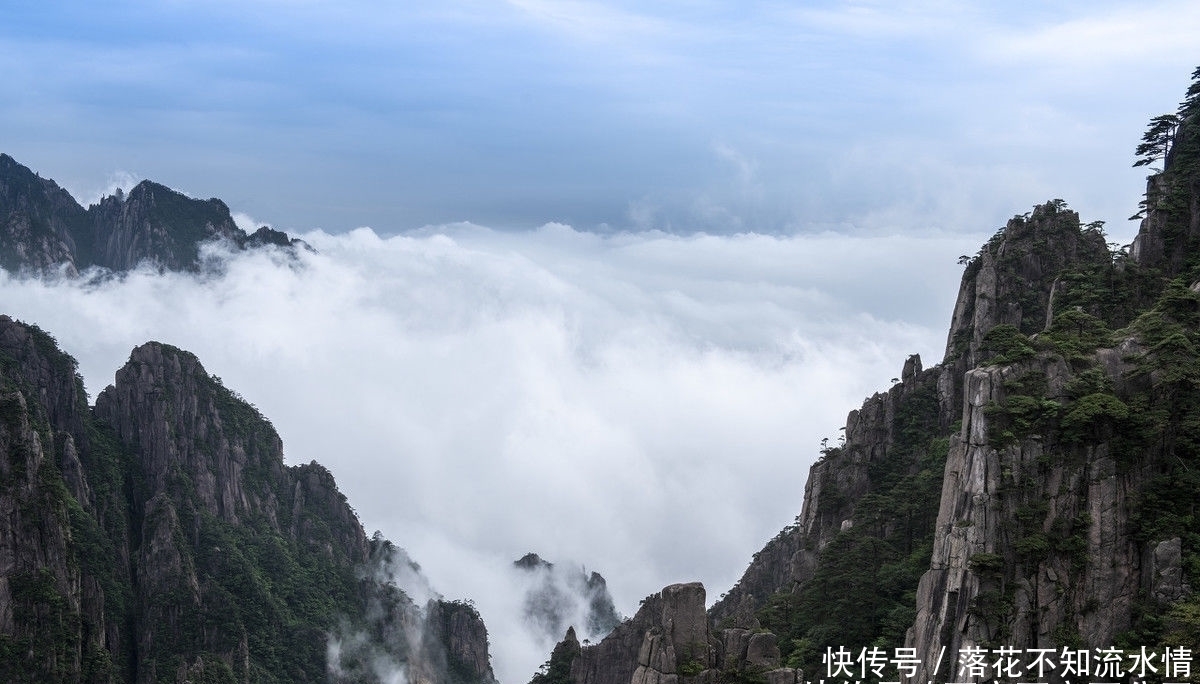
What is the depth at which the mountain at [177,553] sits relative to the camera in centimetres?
10200

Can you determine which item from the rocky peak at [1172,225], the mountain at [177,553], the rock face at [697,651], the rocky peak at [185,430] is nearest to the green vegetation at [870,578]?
the rock face at [697,651]

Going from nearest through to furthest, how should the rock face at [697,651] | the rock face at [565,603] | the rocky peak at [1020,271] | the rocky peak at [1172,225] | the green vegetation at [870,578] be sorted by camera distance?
the rock face at [697,651] → the green vegetation at [870,578] → the rocky peak at [1172,225] → the rocky peak at [1020,271] → the rock face at [565,603]

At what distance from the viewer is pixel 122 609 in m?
114

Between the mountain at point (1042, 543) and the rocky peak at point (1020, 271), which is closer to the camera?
the mountain at point (1042, 543)

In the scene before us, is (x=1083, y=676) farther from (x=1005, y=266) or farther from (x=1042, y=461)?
(x=1005, y=266)

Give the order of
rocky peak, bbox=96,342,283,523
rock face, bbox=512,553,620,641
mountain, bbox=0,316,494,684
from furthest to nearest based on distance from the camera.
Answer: rock face, bbox=512,553,620,641 < rocky peak, bbox=96,342,283,523 < mountain, bbox=0,316,494,684

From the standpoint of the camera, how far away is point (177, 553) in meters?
119

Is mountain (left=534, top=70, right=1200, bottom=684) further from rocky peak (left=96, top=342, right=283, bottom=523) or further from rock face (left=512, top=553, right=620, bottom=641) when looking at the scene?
rock face (left=512, top=553, right=620, bottom=641)

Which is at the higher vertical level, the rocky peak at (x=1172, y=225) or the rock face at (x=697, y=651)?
the rocky peak at (x=1172, y=225)

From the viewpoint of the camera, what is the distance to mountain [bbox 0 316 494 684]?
102000mm

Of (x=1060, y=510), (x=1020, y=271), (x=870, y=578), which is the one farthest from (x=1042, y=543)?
(x=1020, y=271)

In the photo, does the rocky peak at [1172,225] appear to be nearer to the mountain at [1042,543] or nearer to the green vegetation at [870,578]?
the mountain at [1042,543]

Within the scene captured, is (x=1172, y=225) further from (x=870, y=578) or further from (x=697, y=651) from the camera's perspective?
(x=697, y=651)

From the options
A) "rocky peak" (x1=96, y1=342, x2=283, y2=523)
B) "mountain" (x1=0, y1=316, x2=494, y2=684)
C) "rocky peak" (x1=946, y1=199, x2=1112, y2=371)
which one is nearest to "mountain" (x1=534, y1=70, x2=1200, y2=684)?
"rocky peak" (x1=946, y1=199, x2=1112, y2=371)
